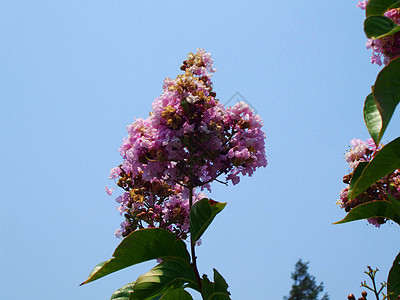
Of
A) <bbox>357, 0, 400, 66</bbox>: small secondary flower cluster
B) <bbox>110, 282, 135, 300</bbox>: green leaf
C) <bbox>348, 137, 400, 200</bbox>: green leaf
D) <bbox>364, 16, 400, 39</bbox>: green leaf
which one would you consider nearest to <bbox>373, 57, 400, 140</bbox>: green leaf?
<bbox>364, 16, 400, 39</bbox>: green leaf

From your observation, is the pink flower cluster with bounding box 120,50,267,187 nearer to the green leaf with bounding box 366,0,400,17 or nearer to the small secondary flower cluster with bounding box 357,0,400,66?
the small secondary flower cluster with bounding box 357,0,400,66

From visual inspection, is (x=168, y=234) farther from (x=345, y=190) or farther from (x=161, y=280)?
(x=345, y=190)

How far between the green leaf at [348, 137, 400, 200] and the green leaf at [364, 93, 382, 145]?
0.14 m

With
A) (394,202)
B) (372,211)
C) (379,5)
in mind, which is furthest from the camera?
(372,211)

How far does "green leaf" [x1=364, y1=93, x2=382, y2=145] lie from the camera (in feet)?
5.16

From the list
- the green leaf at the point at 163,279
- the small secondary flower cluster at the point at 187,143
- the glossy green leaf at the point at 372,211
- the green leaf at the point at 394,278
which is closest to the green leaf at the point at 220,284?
the green leaf at the point at 163,279

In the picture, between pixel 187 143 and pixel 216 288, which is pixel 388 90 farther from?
pixel 216 288

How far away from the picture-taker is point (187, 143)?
7.44 ft

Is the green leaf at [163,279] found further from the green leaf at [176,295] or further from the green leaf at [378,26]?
the green leaf at [378,26]

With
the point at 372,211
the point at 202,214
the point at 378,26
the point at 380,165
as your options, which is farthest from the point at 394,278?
the point at 378,26

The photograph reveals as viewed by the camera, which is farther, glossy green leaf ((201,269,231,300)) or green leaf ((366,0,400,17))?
glossy green leaf ((201,269,231,300))

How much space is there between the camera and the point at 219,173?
241 cm

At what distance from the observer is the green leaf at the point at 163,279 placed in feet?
6.75

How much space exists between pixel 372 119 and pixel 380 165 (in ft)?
0.73
